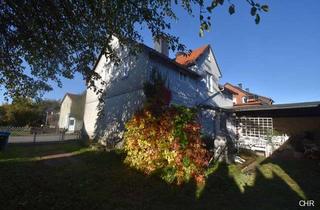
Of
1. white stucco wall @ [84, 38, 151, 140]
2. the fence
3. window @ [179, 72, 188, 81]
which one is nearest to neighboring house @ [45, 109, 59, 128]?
the fence

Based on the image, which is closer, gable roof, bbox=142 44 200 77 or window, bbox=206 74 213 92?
gable roof, bbox=142 44 200 77

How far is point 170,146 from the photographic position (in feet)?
22.7

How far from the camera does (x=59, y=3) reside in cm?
633

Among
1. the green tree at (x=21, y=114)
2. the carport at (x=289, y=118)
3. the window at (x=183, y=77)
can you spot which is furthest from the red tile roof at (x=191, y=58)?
the green tree at (x=21, y=114)

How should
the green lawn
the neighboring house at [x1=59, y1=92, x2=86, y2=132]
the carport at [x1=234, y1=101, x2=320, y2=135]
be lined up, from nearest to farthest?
the green lawn, the carport at [x1=234, y1=101, x2=320, y2=135], the neighboring house at [x1=59, y1=92, x2=86, y2=132]

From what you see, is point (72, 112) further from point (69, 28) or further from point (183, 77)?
point (69, 28)

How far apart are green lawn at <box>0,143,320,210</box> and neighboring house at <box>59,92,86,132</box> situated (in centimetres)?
2682

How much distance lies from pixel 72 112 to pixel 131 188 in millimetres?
33018

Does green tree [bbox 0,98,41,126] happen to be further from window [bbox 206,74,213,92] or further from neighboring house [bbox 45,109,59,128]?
window [bbox 206,74,213,92]

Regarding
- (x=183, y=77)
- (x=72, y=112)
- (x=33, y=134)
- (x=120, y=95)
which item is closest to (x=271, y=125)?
(x=183, y=77)

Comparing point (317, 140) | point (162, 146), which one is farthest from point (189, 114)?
point (317, 140)

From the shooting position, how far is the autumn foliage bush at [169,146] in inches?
266

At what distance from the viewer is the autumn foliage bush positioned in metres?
6.77

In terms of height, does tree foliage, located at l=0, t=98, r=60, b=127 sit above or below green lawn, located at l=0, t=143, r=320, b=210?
above
